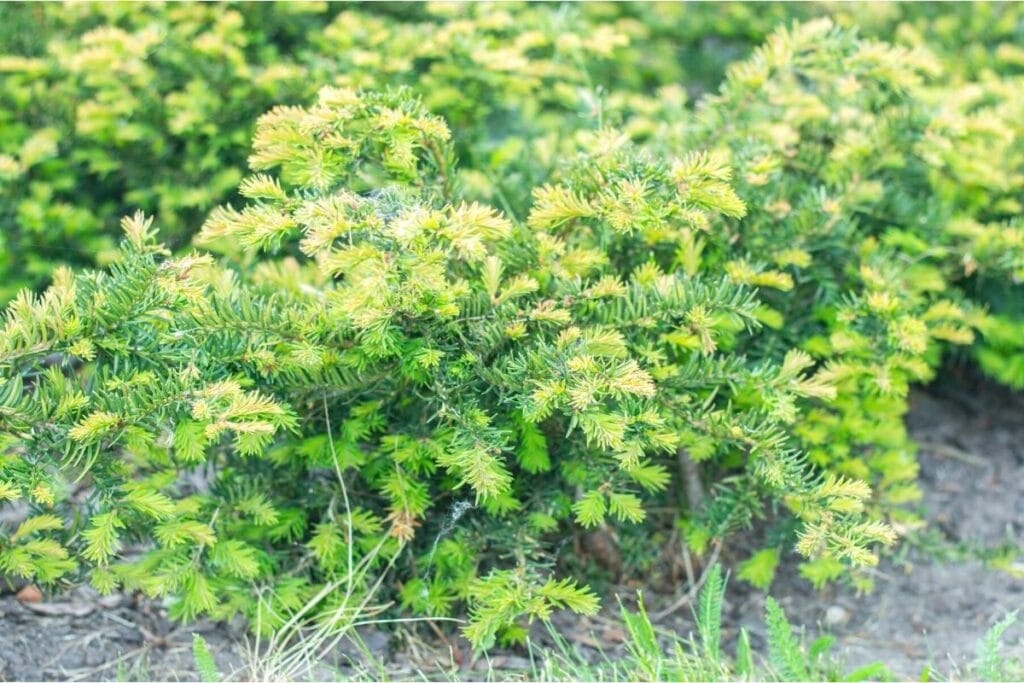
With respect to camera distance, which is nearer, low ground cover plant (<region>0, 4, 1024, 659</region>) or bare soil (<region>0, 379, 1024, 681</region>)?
low ground cover plant (<region>0, 4, 1024, 659</region>)

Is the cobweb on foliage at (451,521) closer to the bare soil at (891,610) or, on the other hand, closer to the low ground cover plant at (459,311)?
the low ground cover plant at (459,311)

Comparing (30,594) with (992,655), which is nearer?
(992,655)

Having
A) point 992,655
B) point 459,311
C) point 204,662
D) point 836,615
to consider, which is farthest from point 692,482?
point 204,662

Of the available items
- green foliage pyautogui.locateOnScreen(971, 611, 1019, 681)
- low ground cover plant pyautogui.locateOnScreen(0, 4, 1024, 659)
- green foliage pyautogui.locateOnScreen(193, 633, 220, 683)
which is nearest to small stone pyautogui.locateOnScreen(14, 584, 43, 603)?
low ground cover plant pyautogui.locateOnScreen(0, 4, 1024, 659)

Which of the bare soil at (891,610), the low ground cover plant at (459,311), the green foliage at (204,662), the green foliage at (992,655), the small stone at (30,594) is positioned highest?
the low ground cover plant at (459,311)

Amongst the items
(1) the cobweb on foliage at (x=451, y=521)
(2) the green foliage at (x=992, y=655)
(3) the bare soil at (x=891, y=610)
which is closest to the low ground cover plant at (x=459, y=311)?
(1) the cobweb on foliage at (x=451, y=521)

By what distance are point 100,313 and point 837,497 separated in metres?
1.52

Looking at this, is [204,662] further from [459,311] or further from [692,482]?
[692,482]

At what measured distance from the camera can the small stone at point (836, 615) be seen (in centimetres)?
274

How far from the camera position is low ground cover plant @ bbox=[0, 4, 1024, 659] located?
201cm

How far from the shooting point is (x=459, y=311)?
2.08 metres

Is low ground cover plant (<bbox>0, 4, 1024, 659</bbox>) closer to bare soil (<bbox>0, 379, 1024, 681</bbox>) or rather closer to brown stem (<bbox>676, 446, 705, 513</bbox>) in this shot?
brown stem (<bbox>676, 446, 705, 513</bbox>)

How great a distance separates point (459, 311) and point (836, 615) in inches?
56.6

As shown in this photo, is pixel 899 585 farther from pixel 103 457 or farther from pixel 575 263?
pixel 103 457
